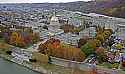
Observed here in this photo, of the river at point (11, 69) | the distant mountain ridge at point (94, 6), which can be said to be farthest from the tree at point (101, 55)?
the distant mountain ridge at point (94, 6)

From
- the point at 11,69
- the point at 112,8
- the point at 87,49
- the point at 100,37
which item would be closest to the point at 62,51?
the point at 87,49

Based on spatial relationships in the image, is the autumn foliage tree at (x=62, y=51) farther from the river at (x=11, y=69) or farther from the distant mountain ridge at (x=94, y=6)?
the distant mountain ridge at (x=94, y=6)

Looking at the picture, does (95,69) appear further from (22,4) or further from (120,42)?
(22,4)

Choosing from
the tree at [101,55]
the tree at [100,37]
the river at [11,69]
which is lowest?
the river at [11,69]

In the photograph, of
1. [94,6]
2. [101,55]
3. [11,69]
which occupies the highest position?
[94,6]

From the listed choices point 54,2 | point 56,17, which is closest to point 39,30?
point 56,17

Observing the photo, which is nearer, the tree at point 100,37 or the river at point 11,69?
the river at point 11,69

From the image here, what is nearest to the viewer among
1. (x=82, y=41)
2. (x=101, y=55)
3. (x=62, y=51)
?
(x=101, y=55)

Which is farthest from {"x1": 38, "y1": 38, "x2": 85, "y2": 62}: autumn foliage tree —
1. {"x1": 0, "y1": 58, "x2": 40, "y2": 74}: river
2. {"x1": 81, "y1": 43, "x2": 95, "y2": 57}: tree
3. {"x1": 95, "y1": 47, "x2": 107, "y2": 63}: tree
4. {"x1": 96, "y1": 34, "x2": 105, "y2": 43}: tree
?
{"x1": 96, "y1": 34, "x2": 105, "y2": 43}: tree

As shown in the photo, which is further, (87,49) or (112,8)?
(112,8)

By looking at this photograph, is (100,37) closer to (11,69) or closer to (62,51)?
(62,51)

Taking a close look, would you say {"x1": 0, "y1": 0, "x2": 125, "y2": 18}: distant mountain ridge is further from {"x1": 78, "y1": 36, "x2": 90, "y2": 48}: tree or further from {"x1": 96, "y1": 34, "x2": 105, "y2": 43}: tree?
{"x1": 78, "y1": 36, "x2": 90, "y2": 48}: tree
